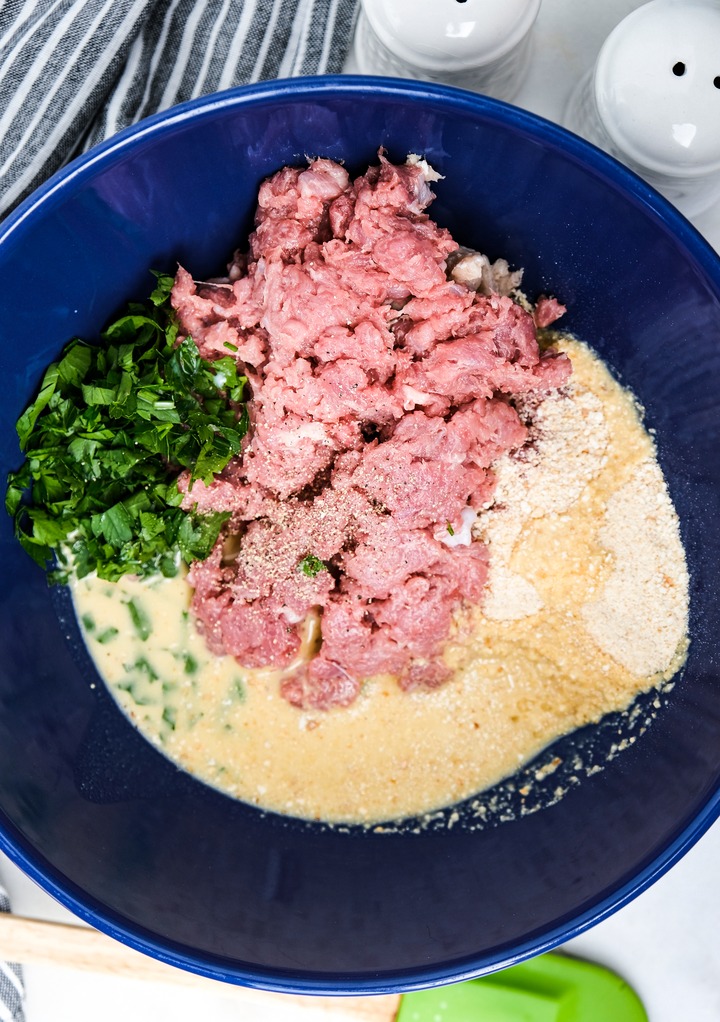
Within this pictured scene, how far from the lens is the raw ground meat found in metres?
2.04

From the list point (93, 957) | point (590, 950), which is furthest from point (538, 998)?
point (93, 957)

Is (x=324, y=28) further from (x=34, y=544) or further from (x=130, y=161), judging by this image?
(x=34, y=544)

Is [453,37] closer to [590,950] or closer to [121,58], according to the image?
[121,58]

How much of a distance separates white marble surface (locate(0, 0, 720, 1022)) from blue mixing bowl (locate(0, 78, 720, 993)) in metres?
0.43

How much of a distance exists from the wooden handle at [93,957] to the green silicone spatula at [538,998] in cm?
13

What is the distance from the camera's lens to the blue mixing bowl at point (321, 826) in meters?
2.02

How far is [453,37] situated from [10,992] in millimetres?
2958

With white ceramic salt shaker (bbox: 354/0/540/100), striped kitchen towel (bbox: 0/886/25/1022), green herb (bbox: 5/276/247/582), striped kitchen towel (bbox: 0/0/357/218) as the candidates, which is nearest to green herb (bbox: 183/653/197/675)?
green herb (bbox: 5/276/247/582)

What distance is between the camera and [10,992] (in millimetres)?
2670

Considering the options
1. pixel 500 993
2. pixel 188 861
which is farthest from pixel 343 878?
pixel 500 993

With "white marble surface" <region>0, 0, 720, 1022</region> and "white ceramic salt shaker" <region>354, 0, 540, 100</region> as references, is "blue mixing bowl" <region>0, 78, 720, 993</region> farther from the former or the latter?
"white marble surface" <region>0, 0, 720, 1022</region>

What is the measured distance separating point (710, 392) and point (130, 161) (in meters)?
1.50

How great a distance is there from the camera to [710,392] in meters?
2.17

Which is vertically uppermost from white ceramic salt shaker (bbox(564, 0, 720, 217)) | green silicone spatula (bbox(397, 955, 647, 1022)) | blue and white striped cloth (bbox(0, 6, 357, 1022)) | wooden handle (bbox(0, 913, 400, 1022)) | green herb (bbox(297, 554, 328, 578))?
white ceramic salt shaker (bbox(564, 0, 720, 217))
